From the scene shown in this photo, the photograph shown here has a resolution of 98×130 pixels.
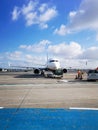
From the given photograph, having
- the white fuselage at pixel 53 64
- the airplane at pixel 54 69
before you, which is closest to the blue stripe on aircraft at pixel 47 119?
the airplane at pixel 54 69

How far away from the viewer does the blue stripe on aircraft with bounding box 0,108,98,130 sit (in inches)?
275

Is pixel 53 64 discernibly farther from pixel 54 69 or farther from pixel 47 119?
pixel 47 119

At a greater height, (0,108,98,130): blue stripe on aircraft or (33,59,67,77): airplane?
(33,59,67,77): airplane

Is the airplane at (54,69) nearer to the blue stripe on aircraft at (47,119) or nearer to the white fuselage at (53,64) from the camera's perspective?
the white fuselage at (53,64)

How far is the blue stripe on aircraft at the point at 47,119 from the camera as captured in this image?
700 centimetres

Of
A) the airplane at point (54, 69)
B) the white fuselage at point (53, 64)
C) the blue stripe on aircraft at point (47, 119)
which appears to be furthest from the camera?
the white fuselage at point (53, 64)

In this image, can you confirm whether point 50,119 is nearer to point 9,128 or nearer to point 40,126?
point 40,126

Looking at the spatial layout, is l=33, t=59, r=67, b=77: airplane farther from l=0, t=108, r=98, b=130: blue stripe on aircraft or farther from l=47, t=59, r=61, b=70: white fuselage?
l=0, t=108, r=98, b=130: blue stripe on aircraft

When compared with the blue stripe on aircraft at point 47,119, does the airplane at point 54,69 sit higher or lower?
→ higher

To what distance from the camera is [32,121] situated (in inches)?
302

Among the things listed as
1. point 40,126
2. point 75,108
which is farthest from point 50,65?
point 40,126

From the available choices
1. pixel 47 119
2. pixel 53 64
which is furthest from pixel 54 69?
pixel 47 119

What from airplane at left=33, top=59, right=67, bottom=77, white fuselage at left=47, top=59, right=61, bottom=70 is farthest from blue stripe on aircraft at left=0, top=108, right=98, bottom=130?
white fuselage at left=47, top=59, right=61, bottom=70

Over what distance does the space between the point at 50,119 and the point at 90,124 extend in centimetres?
145
